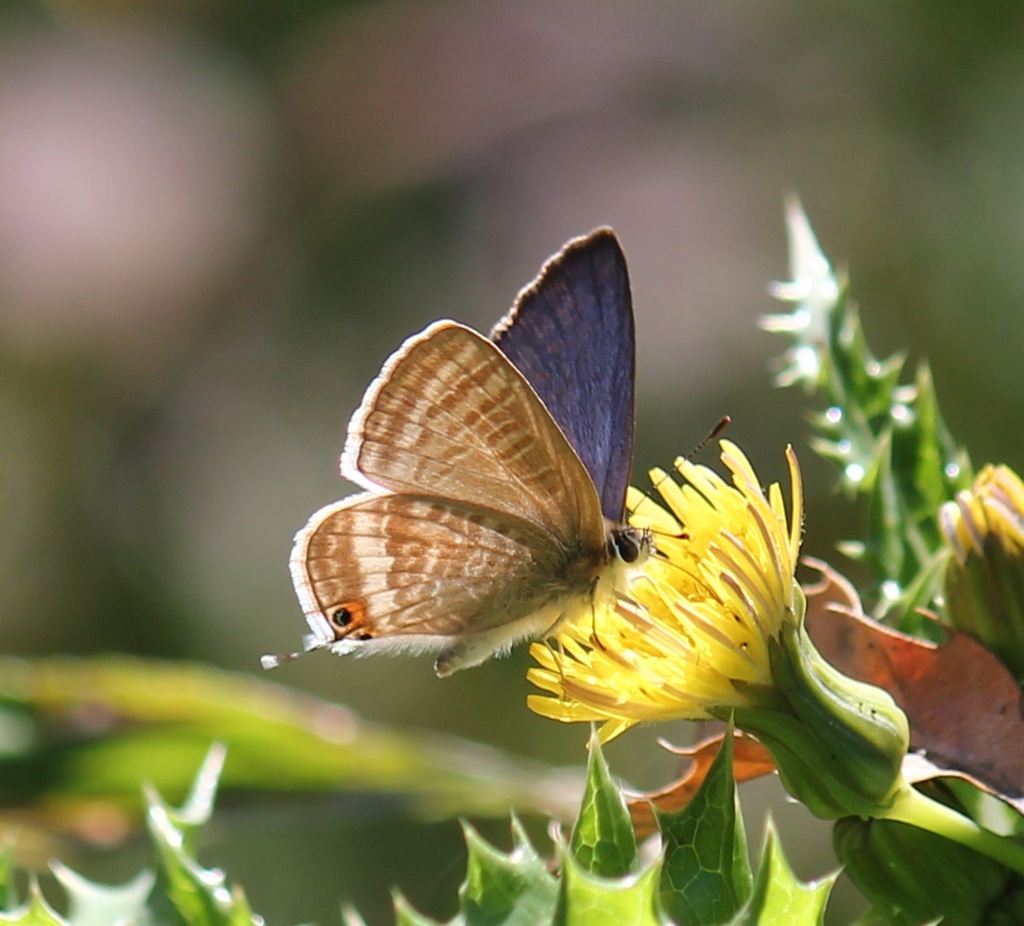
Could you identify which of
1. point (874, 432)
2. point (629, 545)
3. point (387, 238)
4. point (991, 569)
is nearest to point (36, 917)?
point (629, 545)

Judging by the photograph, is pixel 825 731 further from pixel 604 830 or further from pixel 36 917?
pixel 36 917

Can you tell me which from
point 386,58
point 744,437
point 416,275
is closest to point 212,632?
point 416,275

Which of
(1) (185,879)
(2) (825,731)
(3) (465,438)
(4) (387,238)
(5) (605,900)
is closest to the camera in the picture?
(5) (605,900)

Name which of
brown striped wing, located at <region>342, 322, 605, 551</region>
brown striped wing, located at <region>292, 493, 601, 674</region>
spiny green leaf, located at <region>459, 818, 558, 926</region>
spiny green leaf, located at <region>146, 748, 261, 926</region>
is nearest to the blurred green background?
brown striped wing, located at <region>292, 493, 601, 674</region>

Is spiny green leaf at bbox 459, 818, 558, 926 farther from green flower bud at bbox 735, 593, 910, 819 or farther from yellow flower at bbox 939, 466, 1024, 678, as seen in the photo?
yellow flower at bbox 939, 466, 1024, 678

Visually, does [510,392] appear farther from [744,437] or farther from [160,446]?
[160,446]

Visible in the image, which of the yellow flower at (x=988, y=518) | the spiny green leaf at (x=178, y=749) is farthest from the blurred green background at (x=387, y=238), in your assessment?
the yellow flower at (x=988, y=518)
